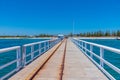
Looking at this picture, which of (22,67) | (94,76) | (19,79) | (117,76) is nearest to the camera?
(19,79)

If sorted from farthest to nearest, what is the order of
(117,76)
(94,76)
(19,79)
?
(117,76) → (94,76) → (19,79)

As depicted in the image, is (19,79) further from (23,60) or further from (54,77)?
(23,60)

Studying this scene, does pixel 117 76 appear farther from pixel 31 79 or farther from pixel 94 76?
pixel 31 79

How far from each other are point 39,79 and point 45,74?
1.08 m

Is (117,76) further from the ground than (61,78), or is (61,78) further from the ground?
(61,78)

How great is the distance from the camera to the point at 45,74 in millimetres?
9766

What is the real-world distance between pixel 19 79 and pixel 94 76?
285 cm

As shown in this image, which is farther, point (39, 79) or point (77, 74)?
point (77, 74)

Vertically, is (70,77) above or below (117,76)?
above

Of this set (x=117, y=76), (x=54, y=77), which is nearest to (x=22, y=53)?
(x=54, y=77)

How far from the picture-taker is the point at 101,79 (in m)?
8.65

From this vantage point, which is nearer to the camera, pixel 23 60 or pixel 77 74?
pixel 77 74

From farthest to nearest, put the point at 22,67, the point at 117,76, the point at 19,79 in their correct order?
1. the point at 117,76
2. the point at 22,67
3. the point at 19,79

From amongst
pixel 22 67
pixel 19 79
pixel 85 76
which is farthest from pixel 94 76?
pixel 22 67
